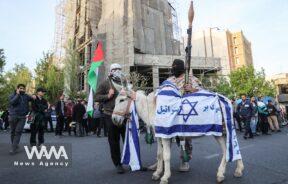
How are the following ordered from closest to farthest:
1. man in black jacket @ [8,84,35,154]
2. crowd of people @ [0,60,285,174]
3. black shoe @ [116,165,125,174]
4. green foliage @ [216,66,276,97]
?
black shoe @ [116,165,125,174], crowd of people @ [0,60,285,174], man in black jacket @ [8,84,35,154], green foliage @ [216,66,276,97]

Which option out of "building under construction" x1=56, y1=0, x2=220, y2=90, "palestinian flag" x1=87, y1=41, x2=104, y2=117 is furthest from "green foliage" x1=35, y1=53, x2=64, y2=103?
"palestinian flag" x1=87, y1=41, x2=104, y2=117

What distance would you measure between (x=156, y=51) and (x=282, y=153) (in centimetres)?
3587

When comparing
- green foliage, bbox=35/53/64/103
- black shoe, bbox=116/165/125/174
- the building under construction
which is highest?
the building under construction

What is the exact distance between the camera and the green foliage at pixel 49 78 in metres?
30.9

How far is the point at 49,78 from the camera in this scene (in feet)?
102

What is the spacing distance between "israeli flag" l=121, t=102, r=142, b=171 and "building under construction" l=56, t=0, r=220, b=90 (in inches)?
1236

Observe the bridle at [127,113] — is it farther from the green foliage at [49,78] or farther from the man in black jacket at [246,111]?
the green foliage at [49,78]

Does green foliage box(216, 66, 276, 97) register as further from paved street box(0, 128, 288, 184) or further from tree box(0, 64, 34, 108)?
paved street box(0, 128, 288, 184)

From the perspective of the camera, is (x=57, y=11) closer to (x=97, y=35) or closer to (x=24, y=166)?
(x=97, y=35)

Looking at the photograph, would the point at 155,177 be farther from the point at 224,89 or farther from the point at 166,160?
the point at 224,89

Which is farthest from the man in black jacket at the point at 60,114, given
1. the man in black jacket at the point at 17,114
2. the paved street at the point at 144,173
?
the paved street at the point at 144,173

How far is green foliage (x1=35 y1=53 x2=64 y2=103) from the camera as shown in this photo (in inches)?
1216

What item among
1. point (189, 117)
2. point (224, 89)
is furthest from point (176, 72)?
point (224, 89)

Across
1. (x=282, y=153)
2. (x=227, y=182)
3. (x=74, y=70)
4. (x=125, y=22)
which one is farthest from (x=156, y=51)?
(x=227, y=182)
